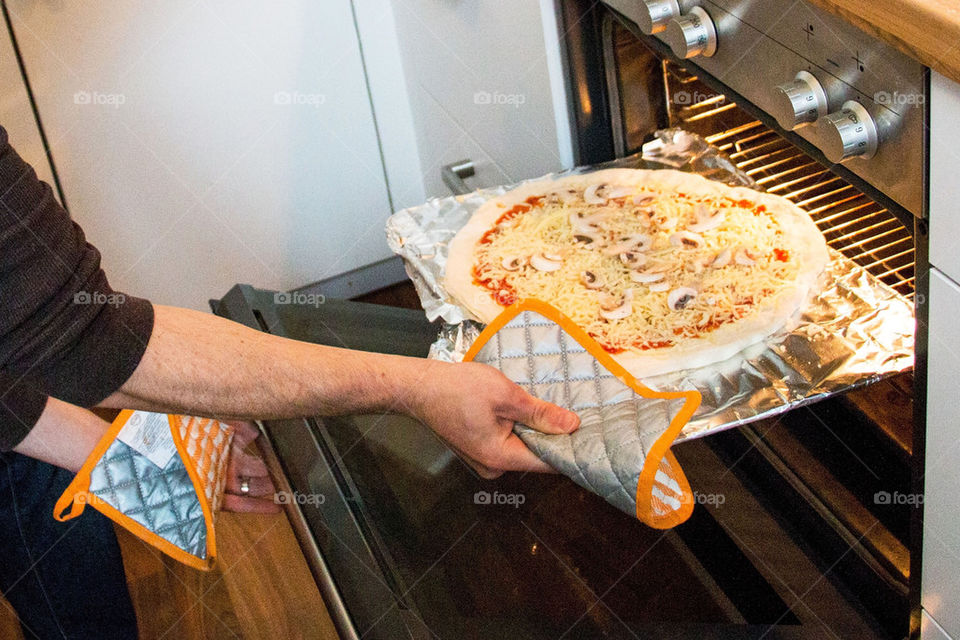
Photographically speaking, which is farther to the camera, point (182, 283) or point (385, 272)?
point (385, 272)

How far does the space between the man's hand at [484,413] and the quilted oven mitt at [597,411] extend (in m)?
0.02

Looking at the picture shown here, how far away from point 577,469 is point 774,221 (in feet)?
1.83

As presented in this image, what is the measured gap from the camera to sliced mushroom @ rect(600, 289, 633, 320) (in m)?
1.22

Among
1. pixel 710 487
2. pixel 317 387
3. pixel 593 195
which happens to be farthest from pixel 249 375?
pixel 593 195

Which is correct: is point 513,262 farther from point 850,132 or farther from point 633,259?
point 850,132

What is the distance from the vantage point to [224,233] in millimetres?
2105

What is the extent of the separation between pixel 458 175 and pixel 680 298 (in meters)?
0.73

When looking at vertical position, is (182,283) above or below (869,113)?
below

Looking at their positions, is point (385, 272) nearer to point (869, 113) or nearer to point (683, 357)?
point (683, 357)

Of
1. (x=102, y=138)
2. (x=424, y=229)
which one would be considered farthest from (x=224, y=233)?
(x=424, y=229)

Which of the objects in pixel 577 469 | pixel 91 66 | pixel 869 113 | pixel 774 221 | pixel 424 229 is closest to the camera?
pixel 869 113

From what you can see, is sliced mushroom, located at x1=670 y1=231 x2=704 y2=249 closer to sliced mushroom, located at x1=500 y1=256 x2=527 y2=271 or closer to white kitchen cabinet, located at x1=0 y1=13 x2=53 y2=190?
sliced mushroom, located at x1=500 y1=256 x2=527 y2=271

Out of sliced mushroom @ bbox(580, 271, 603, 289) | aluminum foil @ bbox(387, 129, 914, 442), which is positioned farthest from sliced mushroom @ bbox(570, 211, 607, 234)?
aluminum foil @ bbox(387, 129, 914, 442)

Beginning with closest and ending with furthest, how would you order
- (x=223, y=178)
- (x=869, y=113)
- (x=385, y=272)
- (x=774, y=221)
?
1. (x=869, y=113)
2. (x=774, y=221)
3. (x=223, y=178)
4. (x=385, y=272)
